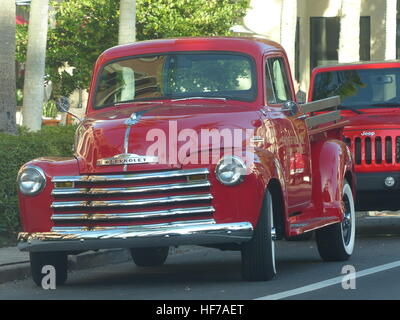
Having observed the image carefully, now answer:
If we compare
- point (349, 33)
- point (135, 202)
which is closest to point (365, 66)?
point (135, 202)

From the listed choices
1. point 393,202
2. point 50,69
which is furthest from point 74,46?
point 393,202

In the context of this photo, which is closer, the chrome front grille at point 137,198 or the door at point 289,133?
the chrome front grille at point 137,198

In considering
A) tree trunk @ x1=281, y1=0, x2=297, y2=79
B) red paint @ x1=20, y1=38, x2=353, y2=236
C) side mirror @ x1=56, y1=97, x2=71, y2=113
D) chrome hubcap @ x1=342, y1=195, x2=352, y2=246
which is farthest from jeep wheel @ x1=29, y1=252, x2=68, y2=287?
tree trunk @ x1=281, y1=0, x2=297, y2=79

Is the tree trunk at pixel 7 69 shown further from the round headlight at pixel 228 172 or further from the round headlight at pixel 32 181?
the round headlight at pixel 228 172

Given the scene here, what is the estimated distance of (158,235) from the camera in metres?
11.1

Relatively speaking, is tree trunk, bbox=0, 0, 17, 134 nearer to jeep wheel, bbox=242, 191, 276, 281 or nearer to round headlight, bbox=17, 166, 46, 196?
round headlight, bbox=17, 166, 46, 196

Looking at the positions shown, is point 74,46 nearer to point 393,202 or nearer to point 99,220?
point 393,202

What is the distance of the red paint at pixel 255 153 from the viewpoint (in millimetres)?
11258

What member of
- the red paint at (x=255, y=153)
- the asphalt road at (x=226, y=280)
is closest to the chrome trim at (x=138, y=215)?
the red paint at (x=255, y=153)

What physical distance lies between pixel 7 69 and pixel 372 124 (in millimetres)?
4772

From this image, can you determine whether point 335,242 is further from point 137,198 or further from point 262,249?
point 137,198

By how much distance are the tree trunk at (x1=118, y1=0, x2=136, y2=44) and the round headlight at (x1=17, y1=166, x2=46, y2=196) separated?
32.3ft

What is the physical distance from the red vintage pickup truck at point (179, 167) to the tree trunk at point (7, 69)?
4445mm

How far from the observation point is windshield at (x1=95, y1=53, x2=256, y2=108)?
41.7ft
